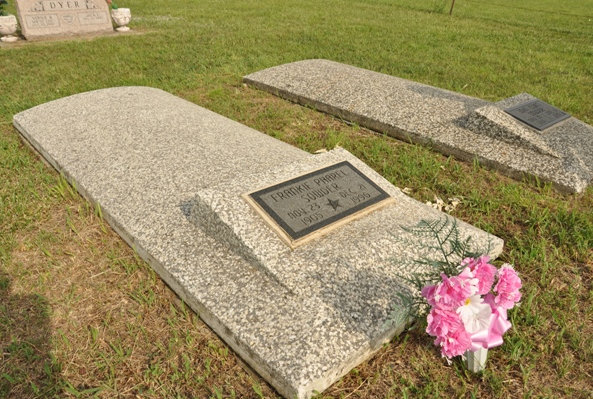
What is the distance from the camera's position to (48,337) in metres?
2.40

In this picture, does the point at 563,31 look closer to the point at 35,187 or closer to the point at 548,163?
the point at 548,163

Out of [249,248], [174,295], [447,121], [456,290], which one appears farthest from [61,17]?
[456,290]

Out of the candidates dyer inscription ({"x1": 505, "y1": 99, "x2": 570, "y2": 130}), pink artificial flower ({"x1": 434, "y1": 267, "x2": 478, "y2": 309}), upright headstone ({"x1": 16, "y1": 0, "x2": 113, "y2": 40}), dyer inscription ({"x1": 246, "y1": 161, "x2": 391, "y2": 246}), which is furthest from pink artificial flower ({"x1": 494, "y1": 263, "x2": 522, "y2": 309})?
upright headstone ({"x1": 16, "y1": 0, "x2": 113, "y2": 40})

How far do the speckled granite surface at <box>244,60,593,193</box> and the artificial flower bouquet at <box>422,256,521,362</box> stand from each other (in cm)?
266

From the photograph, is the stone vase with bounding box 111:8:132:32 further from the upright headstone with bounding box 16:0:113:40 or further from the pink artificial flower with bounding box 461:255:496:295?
the pink artificial flower with bounding box 461:255:496:295

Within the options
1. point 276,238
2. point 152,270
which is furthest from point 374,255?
point 152,270

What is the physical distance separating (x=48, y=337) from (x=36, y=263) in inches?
29.6

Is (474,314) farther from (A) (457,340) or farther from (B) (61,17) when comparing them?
(B) (61,17)

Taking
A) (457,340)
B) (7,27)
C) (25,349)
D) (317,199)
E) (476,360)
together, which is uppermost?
(457,340)

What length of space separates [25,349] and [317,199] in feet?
6.36

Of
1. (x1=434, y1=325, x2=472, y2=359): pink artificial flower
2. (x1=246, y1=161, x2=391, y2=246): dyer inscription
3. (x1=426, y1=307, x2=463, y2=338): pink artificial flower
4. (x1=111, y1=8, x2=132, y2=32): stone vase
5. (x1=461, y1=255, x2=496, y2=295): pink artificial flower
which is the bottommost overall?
(x1=111, y1=8, x2=132, y2=32): stone vase

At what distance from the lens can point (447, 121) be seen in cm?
A: 487

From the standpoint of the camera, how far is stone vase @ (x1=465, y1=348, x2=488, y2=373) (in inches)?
83.2

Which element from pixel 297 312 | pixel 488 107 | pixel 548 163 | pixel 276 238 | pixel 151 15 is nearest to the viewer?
pixel 297 312
